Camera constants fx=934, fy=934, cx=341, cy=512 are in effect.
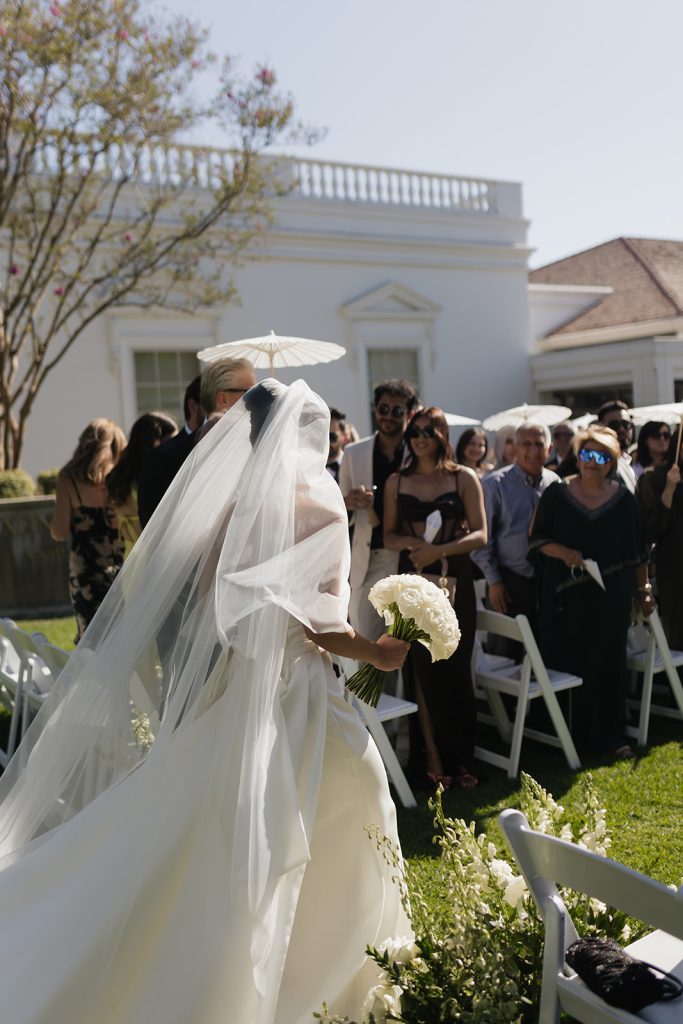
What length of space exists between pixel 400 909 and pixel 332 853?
12.5 inches

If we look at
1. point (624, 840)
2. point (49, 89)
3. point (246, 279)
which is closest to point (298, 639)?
point (624, 840)

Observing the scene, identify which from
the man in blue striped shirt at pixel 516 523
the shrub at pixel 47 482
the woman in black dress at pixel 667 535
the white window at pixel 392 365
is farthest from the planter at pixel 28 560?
the white window at pixel 392 365

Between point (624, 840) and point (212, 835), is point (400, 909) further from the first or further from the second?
point (624, 840)

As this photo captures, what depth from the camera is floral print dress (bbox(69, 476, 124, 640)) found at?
6297 mm

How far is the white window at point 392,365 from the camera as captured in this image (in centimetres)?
1900

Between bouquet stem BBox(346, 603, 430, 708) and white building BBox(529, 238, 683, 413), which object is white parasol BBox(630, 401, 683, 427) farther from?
white building BBox(529, 238, 683, 413)

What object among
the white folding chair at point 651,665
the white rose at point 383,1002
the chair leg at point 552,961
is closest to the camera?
the chair leg at point 552,961

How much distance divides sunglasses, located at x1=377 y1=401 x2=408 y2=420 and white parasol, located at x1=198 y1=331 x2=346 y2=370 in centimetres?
86

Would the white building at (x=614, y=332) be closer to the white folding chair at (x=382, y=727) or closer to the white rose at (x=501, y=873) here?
the white folding chair at (x=382, y=727)

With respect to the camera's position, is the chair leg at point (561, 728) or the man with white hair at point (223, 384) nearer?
the man with white hair at point (223, 384)

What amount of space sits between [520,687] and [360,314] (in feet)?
46.2

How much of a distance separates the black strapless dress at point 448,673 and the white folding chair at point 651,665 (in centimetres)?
120

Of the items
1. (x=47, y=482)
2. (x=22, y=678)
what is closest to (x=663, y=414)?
(x=22, y=678)

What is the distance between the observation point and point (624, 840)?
448 cm
